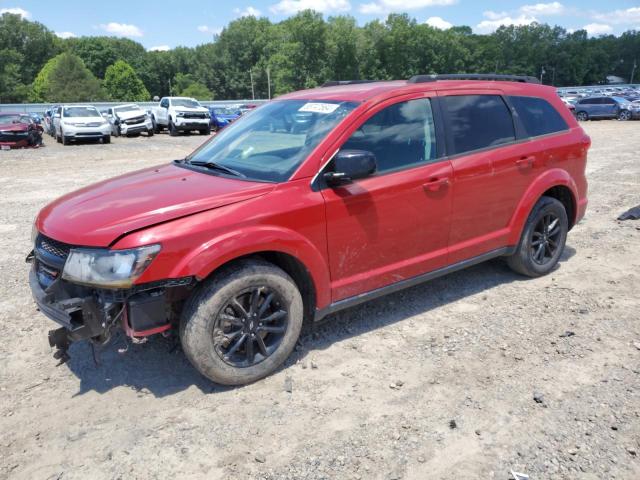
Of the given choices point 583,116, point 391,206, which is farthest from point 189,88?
point 391,206

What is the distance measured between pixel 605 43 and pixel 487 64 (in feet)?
137

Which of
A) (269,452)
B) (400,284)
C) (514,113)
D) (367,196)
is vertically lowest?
(269,452)

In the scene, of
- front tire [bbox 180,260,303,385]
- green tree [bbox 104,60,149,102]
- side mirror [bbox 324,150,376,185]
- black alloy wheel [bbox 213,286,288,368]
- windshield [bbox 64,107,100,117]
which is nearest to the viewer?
front tire [bbox 180,260,303,385]

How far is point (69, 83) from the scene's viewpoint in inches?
3125

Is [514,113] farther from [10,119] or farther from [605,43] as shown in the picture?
[605,43]

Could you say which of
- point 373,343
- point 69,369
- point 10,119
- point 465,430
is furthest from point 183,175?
point 10,119

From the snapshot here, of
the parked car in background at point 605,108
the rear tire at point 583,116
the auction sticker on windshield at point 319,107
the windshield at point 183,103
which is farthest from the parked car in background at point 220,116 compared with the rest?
the auction sticker on windshield at point 319,107

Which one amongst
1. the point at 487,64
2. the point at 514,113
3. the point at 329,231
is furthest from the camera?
the point at 487,64

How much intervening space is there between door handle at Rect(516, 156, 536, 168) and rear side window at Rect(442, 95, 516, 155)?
20cm

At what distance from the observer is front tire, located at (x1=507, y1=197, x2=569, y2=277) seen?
4.98 metres

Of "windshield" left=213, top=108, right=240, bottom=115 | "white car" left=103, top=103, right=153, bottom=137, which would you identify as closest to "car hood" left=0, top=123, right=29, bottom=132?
"white car" left=103, top=103, right=153, bottom=137

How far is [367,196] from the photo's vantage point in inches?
146

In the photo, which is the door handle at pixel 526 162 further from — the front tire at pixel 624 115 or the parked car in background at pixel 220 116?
the front tire at pixel 624 115

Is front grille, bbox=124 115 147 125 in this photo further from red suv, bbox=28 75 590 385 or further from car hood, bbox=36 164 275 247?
car hood, bbox=36 164 275 247
